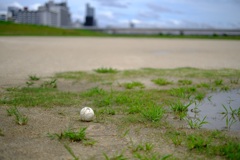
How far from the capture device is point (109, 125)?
14.3 ft

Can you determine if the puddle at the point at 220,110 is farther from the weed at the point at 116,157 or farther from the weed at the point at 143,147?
the weed at the point at 116,157

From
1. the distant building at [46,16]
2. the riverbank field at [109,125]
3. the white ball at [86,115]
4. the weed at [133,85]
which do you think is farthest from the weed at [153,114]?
the distant building at [46,16]

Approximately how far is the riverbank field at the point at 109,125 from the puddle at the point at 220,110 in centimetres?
9

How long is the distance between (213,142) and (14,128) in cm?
274

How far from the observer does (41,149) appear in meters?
3.44

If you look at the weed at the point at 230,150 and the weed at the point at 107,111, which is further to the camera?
the weed at the point at 107,111

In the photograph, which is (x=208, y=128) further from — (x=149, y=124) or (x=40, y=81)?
(x=40, y=81)

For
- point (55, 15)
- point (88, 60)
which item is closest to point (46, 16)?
point (55, 15)

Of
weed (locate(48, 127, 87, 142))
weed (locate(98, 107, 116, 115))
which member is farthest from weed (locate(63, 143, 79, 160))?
weed (locate(98, 107, 116, 115))

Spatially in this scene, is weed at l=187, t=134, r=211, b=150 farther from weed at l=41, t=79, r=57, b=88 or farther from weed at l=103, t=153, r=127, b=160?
weed at l=41, t=79, r=57, b=88

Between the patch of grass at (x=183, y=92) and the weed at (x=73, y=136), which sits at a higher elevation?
the patch of grass at (x=183, y=92)

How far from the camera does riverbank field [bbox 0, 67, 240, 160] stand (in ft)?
11.2

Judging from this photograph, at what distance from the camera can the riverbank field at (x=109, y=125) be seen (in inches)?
134

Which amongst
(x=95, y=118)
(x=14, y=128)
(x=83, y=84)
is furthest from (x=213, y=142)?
(x=83, y=84)
